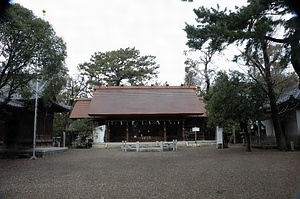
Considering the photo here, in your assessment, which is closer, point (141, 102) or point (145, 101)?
point (141, 102)

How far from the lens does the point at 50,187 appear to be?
6.28m

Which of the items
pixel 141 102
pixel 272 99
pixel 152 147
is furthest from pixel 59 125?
pixel 272 99

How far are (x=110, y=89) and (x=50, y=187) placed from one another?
21873mm

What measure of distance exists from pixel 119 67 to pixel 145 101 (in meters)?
8.27

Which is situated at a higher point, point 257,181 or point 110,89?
point 110,89

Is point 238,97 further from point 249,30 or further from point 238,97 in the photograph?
point 249,30

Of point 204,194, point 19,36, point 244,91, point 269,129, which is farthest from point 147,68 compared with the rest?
point 204,194

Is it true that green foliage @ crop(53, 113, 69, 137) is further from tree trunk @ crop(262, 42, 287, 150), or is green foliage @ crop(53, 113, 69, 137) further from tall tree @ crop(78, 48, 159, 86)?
tree trunk @ crop(262, 42, 287, 150)

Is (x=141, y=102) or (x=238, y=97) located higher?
(x=141, y=102)

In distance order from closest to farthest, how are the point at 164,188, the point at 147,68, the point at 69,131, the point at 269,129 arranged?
the point at 164,188, the point at 269,129, the point at 69,131, the point at 147,68

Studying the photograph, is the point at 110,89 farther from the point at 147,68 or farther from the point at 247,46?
the point at 247,46

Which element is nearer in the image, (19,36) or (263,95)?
(19,36)

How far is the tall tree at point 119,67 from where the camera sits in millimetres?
32375

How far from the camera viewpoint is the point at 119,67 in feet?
108
